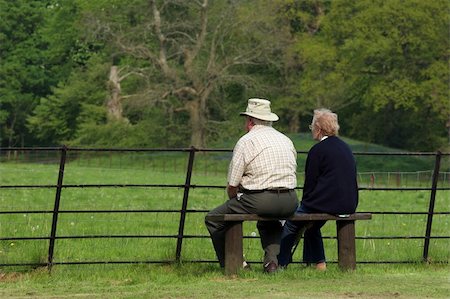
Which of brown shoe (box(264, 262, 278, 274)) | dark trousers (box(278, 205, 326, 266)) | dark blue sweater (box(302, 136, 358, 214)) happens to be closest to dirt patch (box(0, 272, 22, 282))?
brown shoe (box(264, 262, 278, 274))

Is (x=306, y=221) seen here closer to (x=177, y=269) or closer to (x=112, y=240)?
(x=177, y=269)

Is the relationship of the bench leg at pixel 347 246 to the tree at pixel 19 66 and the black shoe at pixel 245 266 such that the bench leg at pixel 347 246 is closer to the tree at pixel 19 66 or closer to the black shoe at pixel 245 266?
the black shoe at pixel 245 266

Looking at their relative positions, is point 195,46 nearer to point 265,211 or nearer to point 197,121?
point 197,121

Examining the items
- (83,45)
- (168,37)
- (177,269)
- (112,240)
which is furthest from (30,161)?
(177,269)

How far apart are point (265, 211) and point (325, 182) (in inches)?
29.0

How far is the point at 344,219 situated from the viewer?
10.4m

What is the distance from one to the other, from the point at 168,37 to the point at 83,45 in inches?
649

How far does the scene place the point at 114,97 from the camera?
63.0 metres

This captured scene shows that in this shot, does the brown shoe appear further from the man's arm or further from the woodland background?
the woodland background

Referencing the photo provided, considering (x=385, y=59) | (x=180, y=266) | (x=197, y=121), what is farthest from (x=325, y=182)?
(x=385, y=59)

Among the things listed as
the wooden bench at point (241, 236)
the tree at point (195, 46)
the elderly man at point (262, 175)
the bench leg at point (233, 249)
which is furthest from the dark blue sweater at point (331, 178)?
the tree at point (195, 46)

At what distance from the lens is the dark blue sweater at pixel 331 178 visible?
10289mm

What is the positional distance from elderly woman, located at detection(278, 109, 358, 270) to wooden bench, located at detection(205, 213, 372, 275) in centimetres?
15

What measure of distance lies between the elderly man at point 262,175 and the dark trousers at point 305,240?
1.14 feet
